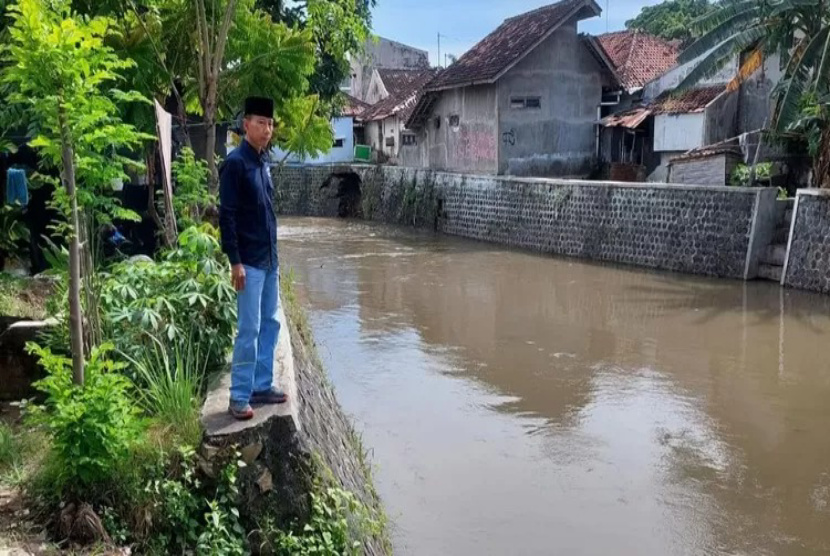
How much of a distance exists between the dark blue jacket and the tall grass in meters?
0.78

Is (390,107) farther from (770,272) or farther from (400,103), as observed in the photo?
(770,272)

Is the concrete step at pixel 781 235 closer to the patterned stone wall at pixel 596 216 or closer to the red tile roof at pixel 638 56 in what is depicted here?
the patterned stone wall at pixel 596 216

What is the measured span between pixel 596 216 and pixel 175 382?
1617cm

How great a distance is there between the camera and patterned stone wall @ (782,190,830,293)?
14.5 meters

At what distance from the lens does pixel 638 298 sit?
48.9 feet

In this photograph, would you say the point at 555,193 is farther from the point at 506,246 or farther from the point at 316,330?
the point at 316,330

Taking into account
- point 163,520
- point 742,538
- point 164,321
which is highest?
point 164,321

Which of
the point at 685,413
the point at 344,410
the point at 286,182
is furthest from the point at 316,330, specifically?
the point at 286,182

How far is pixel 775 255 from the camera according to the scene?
51.7 feet

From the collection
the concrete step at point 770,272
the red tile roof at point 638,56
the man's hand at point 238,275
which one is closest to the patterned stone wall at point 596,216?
the concrete step at point 770,272

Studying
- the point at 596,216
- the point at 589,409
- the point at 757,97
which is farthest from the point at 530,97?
the point at 589,409

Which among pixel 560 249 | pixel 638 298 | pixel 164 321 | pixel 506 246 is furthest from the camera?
pixel 506 246

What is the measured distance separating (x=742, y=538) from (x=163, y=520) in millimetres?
4328

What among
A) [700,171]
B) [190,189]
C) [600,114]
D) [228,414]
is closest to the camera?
[228,414]
